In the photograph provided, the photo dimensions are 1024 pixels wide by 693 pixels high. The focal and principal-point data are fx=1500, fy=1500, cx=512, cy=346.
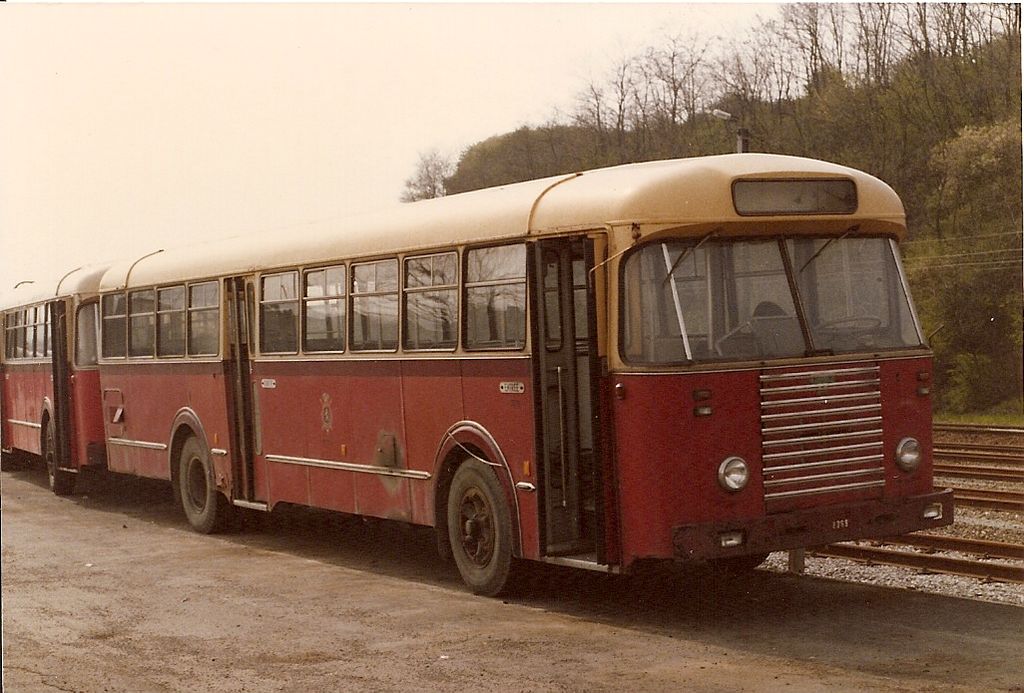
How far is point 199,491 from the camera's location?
52.1ft

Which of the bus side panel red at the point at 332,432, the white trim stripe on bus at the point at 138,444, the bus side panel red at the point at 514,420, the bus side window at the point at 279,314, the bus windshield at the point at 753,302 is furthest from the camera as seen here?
the white trim stripe on bus at the point at 138,444

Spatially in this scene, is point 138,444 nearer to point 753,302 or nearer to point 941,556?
point 941,556

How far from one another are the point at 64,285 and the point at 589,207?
11.8 metres

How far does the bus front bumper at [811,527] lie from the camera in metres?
8.91

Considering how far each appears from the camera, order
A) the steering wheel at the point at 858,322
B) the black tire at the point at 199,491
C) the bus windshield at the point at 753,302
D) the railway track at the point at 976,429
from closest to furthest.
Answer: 1. the bus windshield at the point at 753,302
2. the steering wheel at the point at 858,322
3. the black tire at the point at 199,491
4. the railway track at the point at 976,429

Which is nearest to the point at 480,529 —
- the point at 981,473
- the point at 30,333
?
the point at 981,473

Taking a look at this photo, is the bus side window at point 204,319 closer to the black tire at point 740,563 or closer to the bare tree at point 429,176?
the bare tree at point 429,176

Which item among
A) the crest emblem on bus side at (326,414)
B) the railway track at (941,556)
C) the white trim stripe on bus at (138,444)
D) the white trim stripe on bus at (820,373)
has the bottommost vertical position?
the railway track at (941,556)

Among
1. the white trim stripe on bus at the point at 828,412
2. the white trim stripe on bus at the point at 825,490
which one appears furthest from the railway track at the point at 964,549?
the white trim stripe on bus at the point at 828,412

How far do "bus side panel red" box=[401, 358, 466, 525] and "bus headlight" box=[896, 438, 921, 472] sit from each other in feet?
10.1

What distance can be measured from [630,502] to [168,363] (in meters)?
8.58

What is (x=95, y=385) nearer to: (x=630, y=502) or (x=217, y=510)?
(x=217, y=510)

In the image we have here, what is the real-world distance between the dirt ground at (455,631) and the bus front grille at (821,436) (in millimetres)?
795

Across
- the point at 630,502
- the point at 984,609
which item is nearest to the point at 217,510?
the point at 630,502
